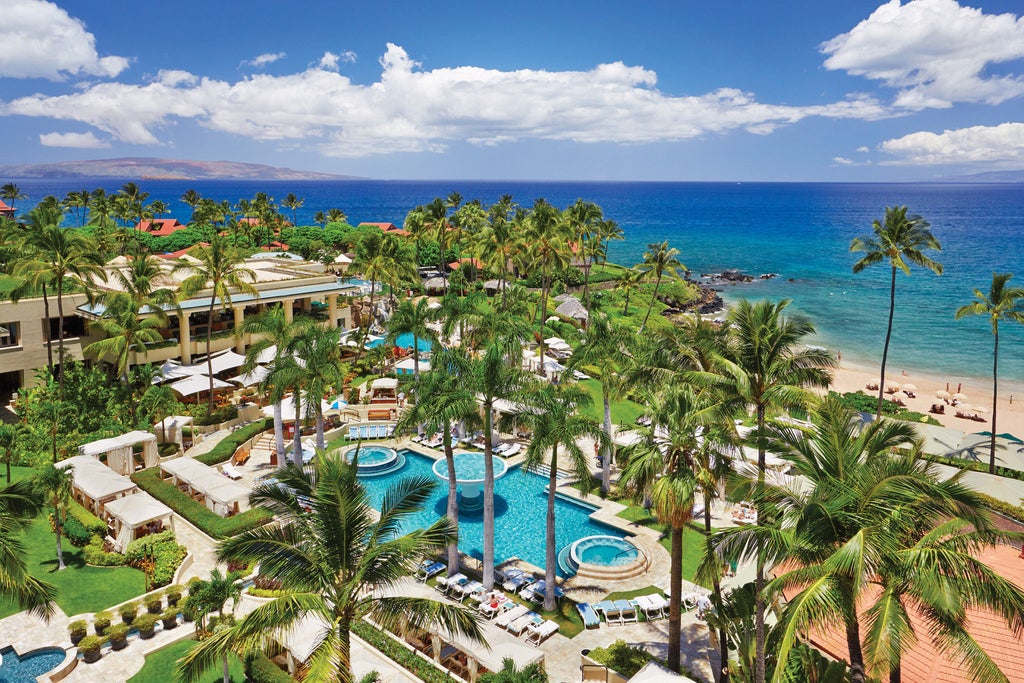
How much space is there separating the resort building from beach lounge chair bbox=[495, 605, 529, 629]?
22.9 meters

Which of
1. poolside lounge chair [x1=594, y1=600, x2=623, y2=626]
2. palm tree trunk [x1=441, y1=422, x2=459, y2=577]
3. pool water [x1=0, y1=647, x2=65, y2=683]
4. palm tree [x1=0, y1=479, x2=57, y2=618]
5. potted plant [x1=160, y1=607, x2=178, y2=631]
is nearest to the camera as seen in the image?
palm tree [x1=0, y1=479, x2=57, y2=618]

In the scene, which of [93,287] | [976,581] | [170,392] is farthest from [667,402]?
[93,287]

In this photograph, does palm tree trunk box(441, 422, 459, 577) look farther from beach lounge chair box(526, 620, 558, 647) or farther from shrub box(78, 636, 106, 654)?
shrub box(78, 636, 106, 654)

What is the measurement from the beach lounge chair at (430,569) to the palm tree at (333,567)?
959 centimetres

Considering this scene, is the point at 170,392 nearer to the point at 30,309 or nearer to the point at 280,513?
the point at 30,309

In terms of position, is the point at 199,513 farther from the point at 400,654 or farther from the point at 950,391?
the point at 950,391

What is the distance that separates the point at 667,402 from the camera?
16.2 m

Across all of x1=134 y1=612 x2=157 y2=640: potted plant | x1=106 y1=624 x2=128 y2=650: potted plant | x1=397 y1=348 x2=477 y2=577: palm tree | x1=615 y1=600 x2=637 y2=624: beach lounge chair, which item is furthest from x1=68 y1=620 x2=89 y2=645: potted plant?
x1=615 y1=600 x2=637 y2=624: beach lounge chair

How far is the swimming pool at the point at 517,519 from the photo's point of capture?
25.0 metres

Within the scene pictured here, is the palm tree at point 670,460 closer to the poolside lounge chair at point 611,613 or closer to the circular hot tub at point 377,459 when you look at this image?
the poolside lounge chair at point 611,613

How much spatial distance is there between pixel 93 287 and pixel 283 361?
56.0 ft

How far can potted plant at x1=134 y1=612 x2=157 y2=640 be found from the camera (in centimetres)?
1816

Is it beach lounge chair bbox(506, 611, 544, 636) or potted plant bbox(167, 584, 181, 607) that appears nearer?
beach lounge chair bbox(506, 611, 544, 636)

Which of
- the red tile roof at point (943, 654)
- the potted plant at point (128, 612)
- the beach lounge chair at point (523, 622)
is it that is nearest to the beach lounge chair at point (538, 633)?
the beach lounge chair at point (523, 622)
